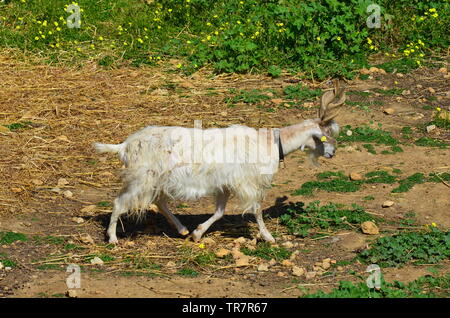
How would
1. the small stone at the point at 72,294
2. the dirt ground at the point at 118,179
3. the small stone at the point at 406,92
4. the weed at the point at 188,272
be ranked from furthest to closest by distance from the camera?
the small stone at the point at 406,92 → the weed at the point at 188,272 → the dirt ground at the point at 118,179 → the small stone at the point at 72,294

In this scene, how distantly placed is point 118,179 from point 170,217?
85 centimetres

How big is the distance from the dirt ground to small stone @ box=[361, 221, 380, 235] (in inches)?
4.3

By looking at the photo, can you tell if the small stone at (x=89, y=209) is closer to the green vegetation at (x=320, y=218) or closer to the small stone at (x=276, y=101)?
the green vegetation at (x=320, y=218)

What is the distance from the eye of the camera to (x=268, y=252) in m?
6.80

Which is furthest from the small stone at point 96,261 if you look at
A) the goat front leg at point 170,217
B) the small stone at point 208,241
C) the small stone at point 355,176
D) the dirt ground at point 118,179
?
the small stone at point 355,176

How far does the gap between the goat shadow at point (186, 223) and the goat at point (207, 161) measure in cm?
34

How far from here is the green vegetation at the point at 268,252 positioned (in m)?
6.73

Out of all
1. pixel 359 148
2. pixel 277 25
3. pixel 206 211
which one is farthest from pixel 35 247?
pixel 277 25

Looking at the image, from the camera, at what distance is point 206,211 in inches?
306

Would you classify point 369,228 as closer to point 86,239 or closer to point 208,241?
point 208,241

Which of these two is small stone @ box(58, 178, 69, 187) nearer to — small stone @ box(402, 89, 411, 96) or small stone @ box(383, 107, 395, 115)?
small stone @ box(383, 107, 395, 115)

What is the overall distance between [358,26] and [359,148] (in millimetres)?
2899

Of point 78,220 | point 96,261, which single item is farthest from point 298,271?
point 78,220

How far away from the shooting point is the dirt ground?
20.5 ft
